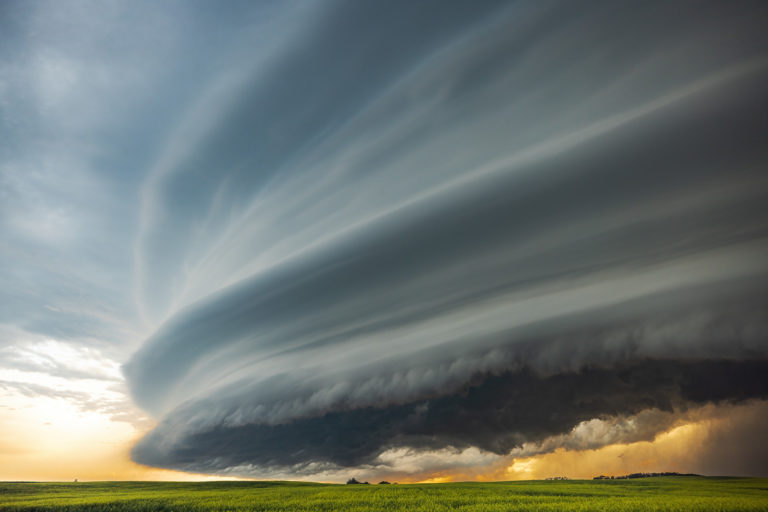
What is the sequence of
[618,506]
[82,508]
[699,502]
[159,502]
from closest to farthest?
[618,506] → [699,502] → [82,508] → [159,502]

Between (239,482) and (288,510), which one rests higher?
(288,510)

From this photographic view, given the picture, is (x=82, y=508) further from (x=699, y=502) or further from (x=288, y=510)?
(x=699, y=502)

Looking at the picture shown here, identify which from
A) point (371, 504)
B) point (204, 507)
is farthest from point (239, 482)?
point (371, 504)

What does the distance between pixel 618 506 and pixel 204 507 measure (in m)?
45.4

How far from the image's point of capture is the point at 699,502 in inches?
1860

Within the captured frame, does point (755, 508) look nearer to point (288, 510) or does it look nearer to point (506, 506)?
point (506, 506)

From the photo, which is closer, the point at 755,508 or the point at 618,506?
the point at 755,508

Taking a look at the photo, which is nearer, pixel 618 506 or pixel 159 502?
pixel 618 506

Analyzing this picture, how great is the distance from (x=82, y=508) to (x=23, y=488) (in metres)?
47.6

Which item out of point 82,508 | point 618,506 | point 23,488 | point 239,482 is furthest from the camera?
point 239,482

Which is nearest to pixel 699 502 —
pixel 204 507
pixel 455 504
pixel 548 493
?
pixel 548 493

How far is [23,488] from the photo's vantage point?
83.2m

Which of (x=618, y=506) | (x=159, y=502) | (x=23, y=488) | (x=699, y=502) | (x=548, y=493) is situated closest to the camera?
(x=618, y=506)

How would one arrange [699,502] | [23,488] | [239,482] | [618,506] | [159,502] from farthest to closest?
1. [239,482]
2. [23,488]
3. [159,502]
4. [699,502]
5. [618,506]
